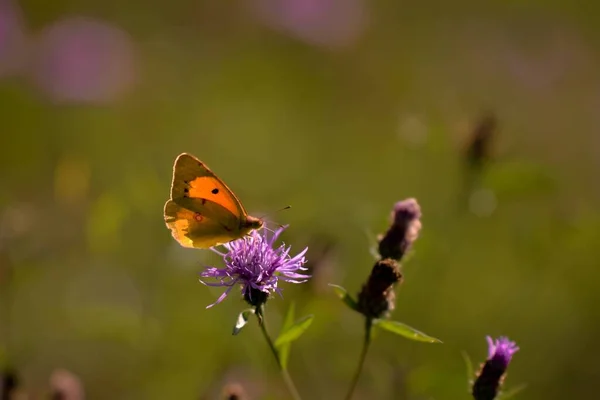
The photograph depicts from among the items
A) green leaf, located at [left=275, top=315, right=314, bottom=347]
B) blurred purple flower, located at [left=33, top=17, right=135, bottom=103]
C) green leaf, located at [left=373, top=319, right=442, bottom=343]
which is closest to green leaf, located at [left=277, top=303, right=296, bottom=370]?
green leaf, located at [left=275, top=315, right=314, bottom=347]

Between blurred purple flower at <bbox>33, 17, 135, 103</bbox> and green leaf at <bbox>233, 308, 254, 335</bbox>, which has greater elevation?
green leaf at <bbox>233, 308, 254, 335</bbox>

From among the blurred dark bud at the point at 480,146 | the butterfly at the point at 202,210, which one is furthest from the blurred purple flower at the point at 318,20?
the butterfly at the point at 202,210

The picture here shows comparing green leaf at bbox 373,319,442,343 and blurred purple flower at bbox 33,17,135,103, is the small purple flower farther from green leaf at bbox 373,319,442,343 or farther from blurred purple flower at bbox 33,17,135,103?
blurred purple flower at bbox 33,17,135,103

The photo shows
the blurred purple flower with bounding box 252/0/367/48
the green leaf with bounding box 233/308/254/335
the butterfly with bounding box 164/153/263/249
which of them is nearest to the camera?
the green leaf with bounding box 233/308/254/335

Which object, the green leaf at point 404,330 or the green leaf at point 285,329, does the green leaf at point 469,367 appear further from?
the green leaf at point 285,329

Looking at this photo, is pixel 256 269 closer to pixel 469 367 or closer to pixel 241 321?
pixel 241 321

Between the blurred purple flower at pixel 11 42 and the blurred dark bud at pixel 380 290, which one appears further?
the blurred purple flower at pixel 11 42

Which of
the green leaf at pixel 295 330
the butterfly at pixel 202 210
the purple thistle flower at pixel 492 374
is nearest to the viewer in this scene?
the green leaf at pixel 295 330

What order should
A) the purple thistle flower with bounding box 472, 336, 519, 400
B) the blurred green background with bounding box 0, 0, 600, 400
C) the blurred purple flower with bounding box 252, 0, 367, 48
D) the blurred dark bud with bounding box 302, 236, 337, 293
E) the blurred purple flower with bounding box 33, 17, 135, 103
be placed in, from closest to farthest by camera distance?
the purple thistle flower with bounding box 472, 336, 519, 400 < the blurred dark bud with bounding box 302, 236, 337, 293 < the blurred green background with bounding box 0, 0, 600, 400 < the blurred purple flower with bounding box 33, 17, 135, 103 < the blurred purple flower with bounding box 252, 0, 367, 48
